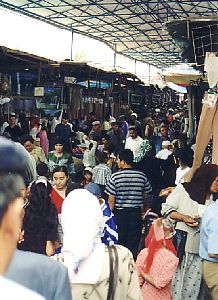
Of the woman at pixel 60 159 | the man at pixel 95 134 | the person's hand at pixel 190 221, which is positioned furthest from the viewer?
the man at pixel 95 134

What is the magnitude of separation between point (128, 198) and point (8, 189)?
4.50m

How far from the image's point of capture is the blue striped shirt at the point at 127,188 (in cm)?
536

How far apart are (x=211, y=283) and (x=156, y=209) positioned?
2.90 metres

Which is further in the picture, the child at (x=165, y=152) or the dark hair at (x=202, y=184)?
the child at (x=165, y=152)

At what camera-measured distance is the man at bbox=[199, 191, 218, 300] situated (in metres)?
3.33

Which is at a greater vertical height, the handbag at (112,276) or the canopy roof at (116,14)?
the canopy roof at (116,14)

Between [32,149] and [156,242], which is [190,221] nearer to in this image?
[156,242]

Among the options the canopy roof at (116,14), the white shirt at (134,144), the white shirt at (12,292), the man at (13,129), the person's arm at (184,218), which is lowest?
the person's arm at (184,218)

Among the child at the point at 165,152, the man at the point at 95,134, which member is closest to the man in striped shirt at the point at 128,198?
the child at the point at 165,152

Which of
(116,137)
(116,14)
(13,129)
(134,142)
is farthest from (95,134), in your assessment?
(116,14)

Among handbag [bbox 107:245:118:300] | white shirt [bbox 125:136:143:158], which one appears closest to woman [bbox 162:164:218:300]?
handbag [bbox 107:245:118:300]

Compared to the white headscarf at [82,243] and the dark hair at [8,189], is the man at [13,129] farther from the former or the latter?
the dark hair at [8,189]

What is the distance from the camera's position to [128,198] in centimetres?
539

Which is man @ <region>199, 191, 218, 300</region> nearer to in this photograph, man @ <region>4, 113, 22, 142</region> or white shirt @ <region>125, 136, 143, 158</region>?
white shirt @ <region>125, 136, 143, 158</region>
